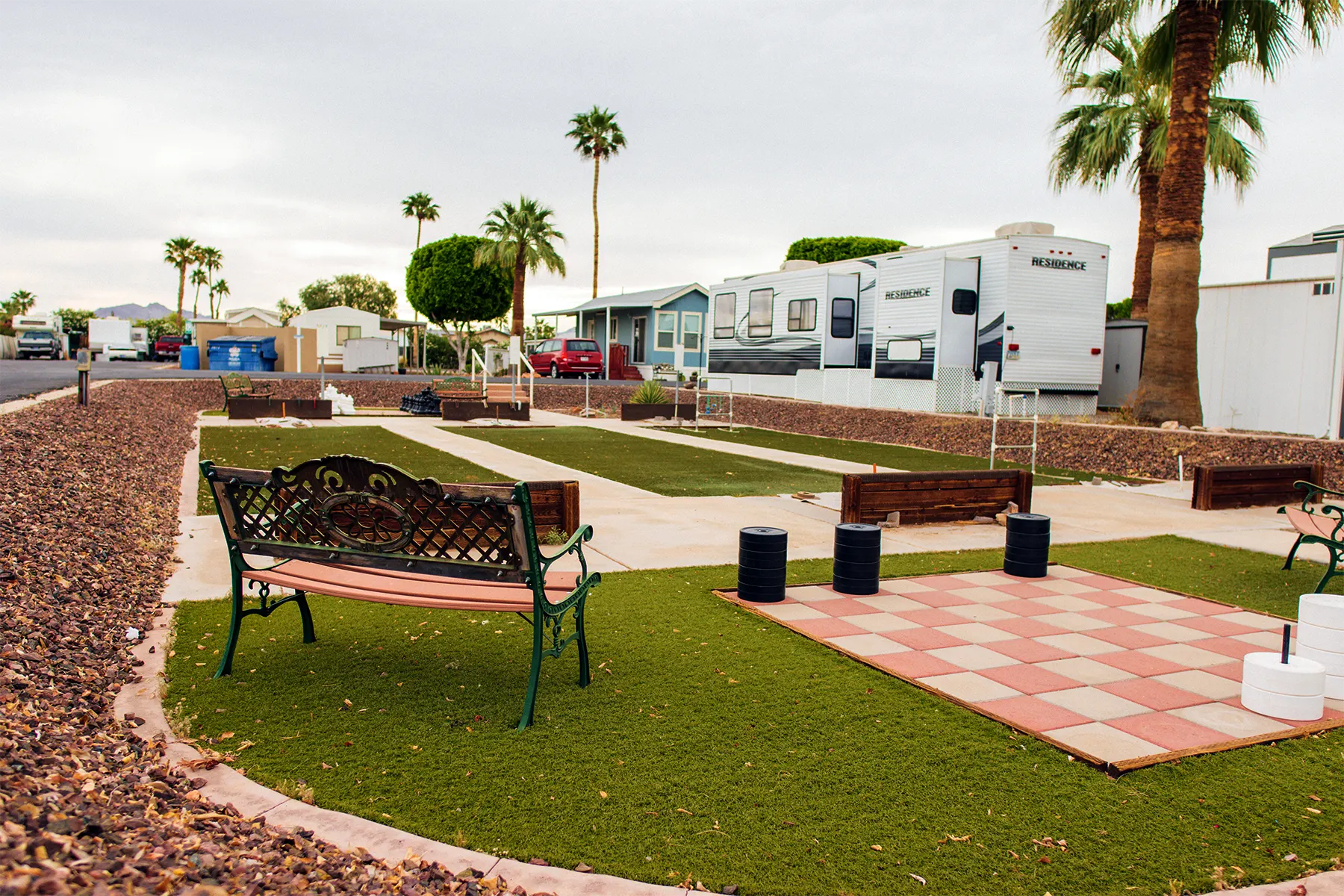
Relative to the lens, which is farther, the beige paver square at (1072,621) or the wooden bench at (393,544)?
the beige paver square at (1072,621)

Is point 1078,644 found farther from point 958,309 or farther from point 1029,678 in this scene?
point 958,309

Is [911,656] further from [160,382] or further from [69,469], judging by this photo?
[160,382]

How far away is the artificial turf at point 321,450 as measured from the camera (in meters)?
11.7

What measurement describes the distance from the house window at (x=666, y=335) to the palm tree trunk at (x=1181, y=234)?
2690 cm

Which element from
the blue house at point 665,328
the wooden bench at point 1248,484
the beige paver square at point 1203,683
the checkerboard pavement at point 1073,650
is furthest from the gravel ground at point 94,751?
the blue house at point 665,328

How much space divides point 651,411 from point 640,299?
19.7 meters

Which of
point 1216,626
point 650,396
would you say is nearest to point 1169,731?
point 1216,626

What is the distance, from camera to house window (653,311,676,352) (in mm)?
40156

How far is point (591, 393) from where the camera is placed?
92.6ft

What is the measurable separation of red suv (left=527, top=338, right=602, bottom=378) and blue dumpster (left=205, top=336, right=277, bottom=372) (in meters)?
10.8

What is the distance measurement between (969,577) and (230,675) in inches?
188

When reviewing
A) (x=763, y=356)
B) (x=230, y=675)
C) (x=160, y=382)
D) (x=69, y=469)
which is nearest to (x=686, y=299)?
(x=763, y=356)

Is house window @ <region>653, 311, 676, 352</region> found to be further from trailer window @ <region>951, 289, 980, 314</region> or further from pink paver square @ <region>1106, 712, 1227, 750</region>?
pink paver square @ <region>1106, 712, 1227, 750</region>

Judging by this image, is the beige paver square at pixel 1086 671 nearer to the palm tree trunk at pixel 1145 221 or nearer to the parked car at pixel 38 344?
the palm tree trunk at pixel 1145 221
